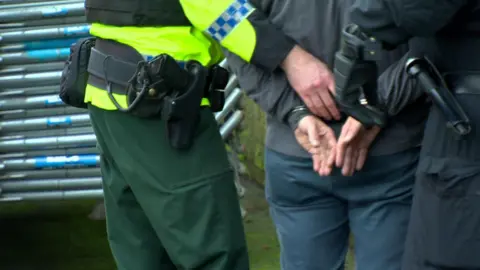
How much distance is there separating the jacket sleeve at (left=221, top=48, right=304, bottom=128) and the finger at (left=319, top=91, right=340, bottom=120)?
90 mm

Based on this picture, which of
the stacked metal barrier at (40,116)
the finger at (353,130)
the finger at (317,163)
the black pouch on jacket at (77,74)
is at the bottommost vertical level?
the stacked metal barrier at (40,116)

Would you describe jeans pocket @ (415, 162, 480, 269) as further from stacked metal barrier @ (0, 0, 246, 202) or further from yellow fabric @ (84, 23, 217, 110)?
stacked metal barrier @ (0, 0, 246, 202)

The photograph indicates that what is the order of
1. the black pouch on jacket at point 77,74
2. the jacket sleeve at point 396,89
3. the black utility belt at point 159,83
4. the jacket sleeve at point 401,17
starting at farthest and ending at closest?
A: the black pouch on jacket at point 77,74 < the black utility belt at point 159,83 < the jacket sleeve at point 396,89 < the jacket sleeve at point 401,17

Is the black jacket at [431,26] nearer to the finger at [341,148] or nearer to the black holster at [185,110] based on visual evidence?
the finger at [341,148]

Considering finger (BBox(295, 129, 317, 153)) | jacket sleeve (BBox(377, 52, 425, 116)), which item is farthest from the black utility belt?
jacket sleeve (BBox(377, 52, 425, 116))

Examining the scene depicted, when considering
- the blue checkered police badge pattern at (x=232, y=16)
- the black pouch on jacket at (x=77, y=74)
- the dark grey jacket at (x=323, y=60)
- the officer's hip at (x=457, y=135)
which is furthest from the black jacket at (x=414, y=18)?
the black pouch on jacket at (x=77, y=74)

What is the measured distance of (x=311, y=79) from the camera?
2.30 m

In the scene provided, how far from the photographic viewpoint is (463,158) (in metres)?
1.92

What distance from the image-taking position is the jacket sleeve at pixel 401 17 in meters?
1.81

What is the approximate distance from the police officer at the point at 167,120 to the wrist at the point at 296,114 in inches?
13.9

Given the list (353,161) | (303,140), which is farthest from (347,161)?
(303,140)

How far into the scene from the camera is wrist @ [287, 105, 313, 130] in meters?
2.37

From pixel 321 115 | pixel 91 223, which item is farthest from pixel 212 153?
pixel 91 223

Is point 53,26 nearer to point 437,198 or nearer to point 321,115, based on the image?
point 321,115
